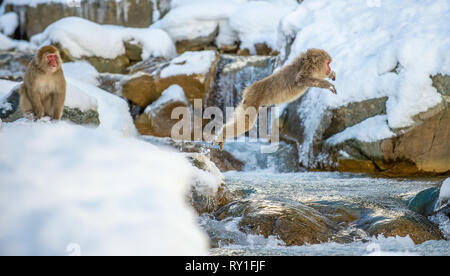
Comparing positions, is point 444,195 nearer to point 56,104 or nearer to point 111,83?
point 56,104

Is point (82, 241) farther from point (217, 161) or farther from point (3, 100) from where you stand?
point (217, 161)

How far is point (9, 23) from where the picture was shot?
14.1 meters

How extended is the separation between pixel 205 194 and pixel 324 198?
4.15ft

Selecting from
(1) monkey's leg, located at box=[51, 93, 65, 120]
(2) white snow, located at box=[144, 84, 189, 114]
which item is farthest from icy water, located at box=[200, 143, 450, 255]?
(2) white snow, located at box=[144, 84, 189, 114]

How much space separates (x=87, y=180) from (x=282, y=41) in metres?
8.32

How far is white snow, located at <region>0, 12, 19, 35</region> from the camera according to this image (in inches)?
550

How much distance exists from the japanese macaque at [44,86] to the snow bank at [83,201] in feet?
9.95

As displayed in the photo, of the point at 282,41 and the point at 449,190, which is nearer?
the point at 449,190

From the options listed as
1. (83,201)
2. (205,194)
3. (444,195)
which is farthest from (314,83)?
(83,201)

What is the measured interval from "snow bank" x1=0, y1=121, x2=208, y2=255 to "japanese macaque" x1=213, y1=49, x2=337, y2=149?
3.21m

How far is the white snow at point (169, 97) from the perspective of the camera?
30.9ft

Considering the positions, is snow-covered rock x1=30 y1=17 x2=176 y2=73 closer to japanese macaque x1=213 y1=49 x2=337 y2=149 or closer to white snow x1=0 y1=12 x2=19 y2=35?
white snow x1=0 y1=12 x2=19 y2=35
